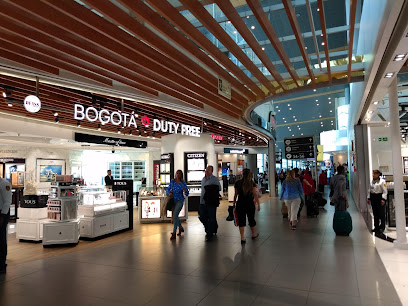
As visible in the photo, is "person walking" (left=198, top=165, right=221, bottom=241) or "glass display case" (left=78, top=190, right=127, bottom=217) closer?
"person walking" (left=198, top=165, right=221, bottom=241)

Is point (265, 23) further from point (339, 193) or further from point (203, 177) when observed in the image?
point (339, 193)

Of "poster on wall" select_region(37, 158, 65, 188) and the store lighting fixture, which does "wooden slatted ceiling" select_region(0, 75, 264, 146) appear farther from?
the store lighting fixture


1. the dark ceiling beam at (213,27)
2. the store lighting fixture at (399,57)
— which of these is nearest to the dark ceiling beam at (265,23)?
the dark ceiling beam at (213,27)

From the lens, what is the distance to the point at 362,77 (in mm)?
6570

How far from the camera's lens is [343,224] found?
6648mm

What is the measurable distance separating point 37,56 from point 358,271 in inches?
228

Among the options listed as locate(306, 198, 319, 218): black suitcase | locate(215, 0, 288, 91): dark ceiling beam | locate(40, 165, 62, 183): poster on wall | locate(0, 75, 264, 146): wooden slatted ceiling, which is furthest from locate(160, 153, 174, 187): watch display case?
locate(215, 0, 288, 91): dark ceiling beam

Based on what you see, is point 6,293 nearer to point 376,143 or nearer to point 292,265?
point 292,265

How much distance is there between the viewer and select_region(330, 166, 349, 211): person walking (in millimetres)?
6906

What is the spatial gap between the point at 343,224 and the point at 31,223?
22.2 feet

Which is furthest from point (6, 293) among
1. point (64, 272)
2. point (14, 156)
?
point (14, 156)

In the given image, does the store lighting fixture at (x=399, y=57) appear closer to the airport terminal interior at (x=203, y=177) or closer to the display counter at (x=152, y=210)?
the airport terminal interior at (x=203, y=177)

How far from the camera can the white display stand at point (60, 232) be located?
21.2ft

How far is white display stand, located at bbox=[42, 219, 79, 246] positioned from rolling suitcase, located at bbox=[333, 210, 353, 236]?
Result: 216 inches
